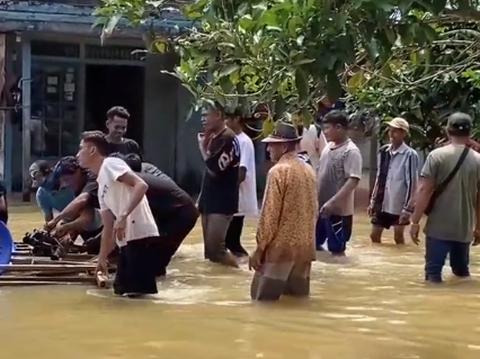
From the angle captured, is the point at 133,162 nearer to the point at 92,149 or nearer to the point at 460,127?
the point at 92,149

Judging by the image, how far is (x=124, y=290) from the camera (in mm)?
8820

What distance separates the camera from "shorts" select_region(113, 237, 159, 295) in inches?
340

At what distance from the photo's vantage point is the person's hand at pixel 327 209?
11.4 m

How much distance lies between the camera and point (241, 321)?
26.2ft

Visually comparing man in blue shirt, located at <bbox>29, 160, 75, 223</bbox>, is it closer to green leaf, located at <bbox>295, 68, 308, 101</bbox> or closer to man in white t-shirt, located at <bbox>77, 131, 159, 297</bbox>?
man in white t-shirt, located at <bbox>77, 131, 159, 297</bbox>

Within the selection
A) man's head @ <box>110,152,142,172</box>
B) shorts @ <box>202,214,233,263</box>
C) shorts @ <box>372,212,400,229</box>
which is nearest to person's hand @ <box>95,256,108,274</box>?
man's head @ <box>110,152,142,172</box>

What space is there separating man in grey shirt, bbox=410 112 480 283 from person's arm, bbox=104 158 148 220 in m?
2.64

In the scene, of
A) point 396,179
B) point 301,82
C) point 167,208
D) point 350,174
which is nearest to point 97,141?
point 167,208

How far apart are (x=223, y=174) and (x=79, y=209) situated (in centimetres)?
149

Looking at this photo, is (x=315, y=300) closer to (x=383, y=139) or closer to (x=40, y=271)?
(x=40, y=271)

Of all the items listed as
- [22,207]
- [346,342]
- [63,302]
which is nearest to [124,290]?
[63,302]

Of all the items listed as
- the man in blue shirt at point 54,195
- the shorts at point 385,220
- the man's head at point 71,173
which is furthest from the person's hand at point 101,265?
the shorts at point 385,220

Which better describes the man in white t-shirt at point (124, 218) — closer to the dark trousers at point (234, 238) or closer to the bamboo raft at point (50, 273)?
the bamboo raft at point (50, 273)

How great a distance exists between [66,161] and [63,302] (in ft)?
9.25
